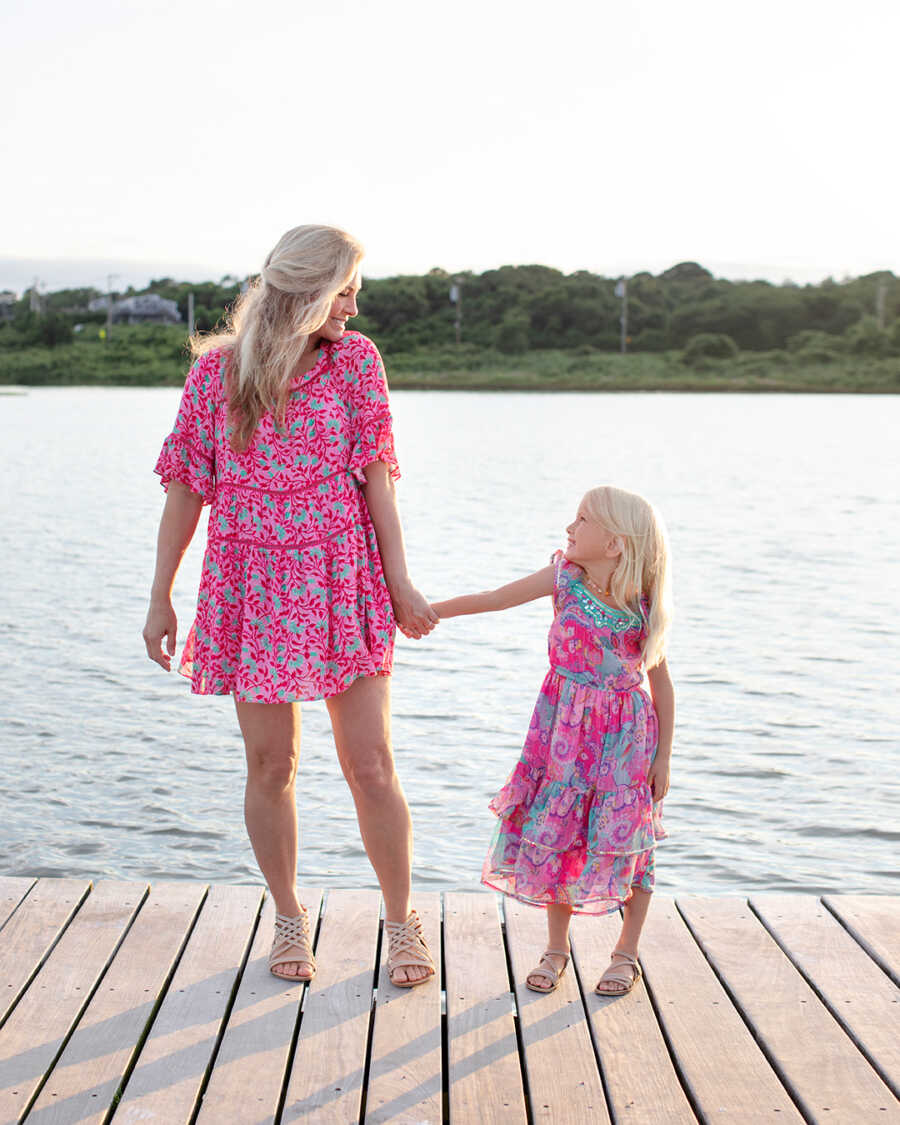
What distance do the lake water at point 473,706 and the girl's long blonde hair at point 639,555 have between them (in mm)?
1996

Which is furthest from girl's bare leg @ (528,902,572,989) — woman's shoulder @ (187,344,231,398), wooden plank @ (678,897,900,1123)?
woman's shoulder @ (187,344,231,398)

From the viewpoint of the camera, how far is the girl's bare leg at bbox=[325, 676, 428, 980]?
2791mm

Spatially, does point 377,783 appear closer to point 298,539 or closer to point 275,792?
point 275,792

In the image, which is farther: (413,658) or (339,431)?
(413,658)

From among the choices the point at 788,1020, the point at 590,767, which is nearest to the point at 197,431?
the point at 590,767

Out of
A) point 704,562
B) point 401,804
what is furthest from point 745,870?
point 704,562

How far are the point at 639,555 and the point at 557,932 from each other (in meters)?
0.79

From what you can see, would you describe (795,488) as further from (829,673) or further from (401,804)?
(401,804)

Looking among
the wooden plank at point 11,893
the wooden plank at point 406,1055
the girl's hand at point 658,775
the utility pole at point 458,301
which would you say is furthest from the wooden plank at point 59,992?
the utility pole at point 458,301

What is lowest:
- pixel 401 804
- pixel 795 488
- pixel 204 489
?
pixel 795 488

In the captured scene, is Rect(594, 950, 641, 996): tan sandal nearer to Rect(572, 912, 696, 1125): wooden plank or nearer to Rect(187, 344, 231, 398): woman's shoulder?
Rect(572, 912, 696, 1125): wooden plank

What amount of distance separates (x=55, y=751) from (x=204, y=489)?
361 centimetres

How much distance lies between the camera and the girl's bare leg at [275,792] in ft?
9.14

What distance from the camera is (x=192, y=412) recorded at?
2.82 m
